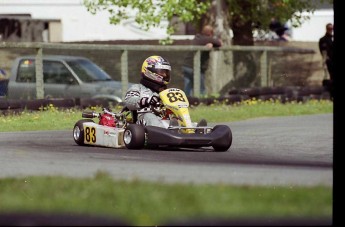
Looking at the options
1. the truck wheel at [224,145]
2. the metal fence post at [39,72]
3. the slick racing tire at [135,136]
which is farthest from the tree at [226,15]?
the slick racing tire at [135,136]

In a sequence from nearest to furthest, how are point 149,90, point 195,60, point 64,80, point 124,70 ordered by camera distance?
1. point 149,90
2. point 64,80
3. point 124,70
4. point 195,60

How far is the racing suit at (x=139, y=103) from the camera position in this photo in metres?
13.7

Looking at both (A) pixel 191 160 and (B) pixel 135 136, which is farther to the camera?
(B) pixel 135 136

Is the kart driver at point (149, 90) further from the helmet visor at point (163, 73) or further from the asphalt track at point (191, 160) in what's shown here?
the asphalt track at point (191, 160)

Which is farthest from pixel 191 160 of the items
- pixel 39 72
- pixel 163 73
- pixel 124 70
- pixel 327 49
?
pixel 327 49

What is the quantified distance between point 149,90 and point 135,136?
101 cm

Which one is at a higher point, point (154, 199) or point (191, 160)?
point (154, 199)

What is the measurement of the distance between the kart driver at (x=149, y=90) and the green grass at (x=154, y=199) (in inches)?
144

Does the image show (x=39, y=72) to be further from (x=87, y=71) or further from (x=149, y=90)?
(x=149, y=90)

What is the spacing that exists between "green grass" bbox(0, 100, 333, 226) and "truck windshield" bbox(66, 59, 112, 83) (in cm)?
1242

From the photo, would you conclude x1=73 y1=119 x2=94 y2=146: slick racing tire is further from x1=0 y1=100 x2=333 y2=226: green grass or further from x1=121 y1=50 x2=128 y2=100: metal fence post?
x1=121 y1=50 x2=128 y2=100: metal fence post

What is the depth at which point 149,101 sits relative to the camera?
13.7 meters

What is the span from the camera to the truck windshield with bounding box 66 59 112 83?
73.7 ft

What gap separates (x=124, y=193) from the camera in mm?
8719
